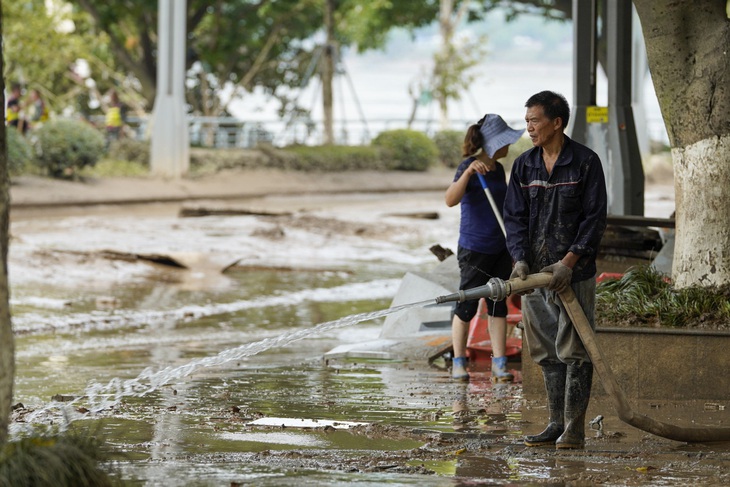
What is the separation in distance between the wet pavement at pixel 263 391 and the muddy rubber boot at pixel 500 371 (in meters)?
0.13

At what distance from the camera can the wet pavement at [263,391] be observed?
605 centimetres

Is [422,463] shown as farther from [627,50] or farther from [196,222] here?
[196,222]

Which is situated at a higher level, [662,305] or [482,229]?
[482,229]

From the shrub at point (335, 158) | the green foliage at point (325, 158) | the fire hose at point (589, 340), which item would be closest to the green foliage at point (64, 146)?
the green foliage at point (325, 158)

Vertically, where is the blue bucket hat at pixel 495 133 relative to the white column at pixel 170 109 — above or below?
below

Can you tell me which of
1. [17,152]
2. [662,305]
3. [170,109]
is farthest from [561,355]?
[170,109]

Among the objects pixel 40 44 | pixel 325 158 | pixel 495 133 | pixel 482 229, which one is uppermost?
pixel 40 44

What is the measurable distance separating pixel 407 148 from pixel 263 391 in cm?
3059

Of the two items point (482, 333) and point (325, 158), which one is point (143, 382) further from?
point (325, 158)

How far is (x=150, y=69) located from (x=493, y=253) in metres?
29.0

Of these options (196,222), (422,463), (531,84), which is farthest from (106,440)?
(531,84)

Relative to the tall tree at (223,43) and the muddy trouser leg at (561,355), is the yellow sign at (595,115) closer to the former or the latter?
the muddy trouser leg at (561,355)

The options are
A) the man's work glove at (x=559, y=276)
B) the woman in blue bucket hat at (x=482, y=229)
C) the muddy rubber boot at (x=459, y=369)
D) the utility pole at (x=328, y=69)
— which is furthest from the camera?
the utility pole at (x=328, y=69)

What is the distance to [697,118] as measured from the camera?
8555 mm
